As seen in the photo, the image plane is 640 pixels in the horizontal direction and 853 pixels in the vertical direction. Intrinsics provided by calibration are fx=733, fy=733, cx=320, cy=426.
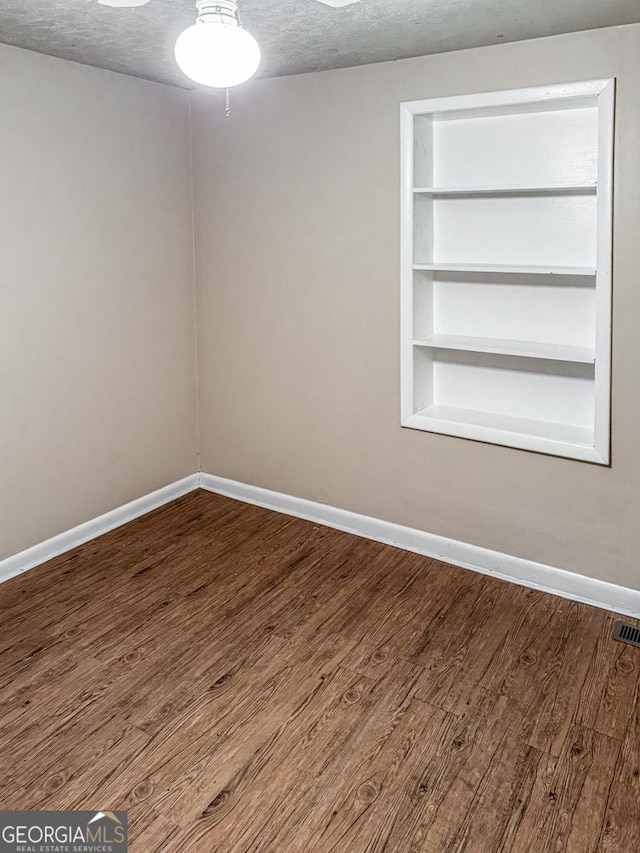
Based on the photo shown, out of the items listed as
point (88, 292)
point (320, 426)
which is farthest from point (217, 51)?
point (320, 426)

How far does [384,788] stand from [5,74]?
3.07 metres

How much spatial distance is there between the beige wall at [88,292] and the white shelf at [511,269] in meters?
1.48

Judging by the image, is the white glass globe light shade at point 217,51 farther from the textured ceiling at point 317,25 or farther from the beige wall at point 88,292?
the beige wall at point 88,292

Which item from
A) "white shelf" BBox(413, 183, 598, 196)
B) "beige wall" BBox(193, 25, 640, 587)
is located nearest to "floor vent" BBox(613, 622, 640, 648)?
"beige wall" BBox(193, 25, 640, 587)

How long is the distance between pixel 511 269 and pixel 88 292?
6.55 feet

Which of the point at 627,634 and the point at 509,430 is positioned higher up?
the point at 509,430

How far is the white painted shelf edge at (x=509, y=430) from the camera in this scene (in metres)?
3.07

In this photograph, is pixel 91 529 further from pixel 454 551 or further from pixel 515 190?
pixel 515 190

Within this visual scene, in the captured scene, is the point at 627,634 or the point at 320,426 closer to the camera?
the point at 627,634

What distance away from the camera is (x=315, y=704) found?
2.51 m

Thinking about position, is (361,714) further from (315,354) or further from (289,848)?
(315,354)

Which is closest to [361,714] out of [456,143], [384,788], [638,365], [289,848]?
[384,788]

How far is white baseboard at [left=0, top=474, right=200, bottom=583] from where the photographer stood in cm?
339

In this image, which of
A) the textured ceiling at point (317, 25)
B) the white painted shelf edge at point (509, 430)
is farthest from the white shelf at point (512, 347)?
the textured ceiling at point (317, 25)
